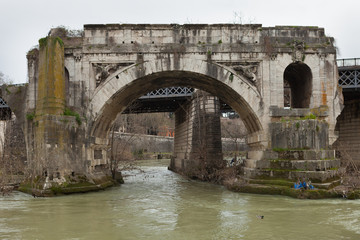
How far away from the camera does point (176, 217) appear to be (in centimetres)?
841

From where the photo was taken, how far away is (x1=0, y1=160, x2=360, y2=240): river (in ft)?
22.6

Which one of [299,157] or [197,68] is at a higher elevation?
[197,68]

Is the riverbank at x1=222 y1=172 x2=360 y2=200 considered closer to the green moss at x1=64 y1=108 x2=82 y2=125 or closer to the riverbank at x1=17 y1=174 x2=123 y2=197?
the riverbank at x1=17 y1=174 x2=123 y2=197

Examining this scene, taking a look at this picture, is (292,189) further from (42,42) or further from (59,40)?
(42,42)

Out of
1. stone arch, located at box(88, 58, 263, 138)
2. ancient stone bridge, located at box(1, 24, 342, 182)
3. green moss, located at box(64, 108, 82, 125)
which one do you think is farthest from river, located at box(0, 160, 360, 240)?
stone arch, located at box(88, 58, 263, 138)

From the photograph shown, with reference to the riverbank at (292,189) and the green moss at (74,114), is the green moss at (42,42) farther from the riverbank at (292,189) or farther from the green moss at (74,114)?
the riverbank at (292,189)

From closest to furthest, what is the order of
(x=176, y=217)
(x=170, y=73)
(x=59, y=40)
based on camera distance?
(x=176, y=217)
(x=59, y=40)
(x=170, y=73)

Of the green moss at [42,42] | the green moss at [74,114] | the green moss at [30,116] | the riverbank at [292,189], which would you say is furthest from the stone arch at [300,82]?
the green moss at [30,116]

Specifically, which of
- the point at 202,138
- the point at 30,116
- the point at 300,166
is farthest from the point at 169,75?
the point at 202,138

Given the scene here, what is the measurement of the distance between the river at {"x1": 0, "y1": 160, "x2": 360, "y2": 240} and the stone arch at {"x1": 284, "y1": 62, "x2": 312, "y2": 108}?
14.5 ft

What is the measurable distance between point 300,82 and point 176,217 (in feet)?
27.5

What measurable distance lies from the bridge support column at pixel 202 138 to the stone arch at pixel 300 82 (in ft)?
16.4

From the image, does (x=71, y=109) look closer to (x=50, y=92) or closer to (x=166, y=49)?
(x=50, y=92)

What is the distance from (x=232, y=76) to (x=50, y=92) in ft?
19.7
